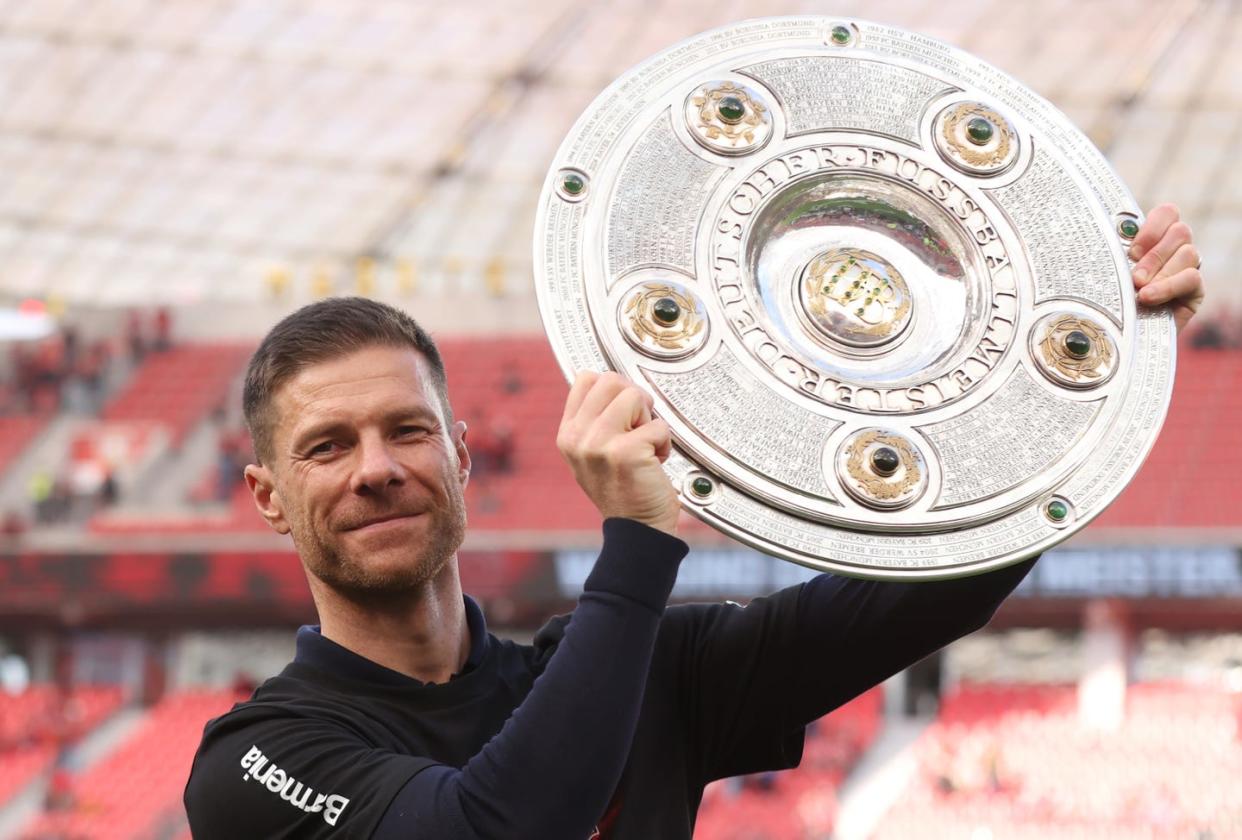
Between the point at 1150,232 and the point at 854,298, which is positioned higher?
the point at 1150,232

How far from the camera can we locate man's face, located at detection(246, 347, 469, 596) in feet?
5.44

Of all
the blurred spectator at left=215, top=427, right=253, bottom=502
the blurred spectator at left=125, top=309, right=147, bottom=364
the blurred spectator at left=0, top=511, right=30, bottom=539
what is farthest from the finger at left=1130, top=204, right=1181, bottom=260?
the blurred spectator at left=125, top=309, right=147, bottom=364

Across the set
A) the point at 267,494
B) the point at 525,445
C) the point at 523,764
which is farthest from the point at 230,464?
the point at 523,764

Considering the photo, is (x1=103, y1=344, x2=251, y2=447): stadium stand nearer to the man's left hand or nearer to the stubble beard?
the stubble beard

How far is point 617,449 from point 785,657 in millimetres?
489

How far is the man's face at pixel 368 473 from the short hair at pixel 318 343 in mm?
16

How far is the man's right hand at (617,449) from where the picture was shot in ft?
4.94

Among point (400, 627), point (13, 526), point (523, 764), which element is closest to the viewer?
point (523, 764)

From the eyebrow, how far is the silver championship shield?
0.18 metres

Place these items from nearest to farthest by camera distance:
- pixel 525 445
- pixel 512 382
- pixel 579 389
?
pixel 579 389 < pixel 525 445 < pixel 512 382

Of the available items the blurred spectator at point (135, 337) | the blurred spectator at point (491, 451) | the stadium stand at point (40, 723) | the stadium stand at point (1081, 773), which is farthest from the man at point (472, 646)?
the blurred spectator at point (135, 337)

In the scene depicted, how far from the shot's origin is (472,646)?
1842mm

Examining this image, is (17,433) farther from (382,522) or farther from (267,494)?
(382,522)

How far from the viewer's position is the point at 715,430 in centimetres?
162
